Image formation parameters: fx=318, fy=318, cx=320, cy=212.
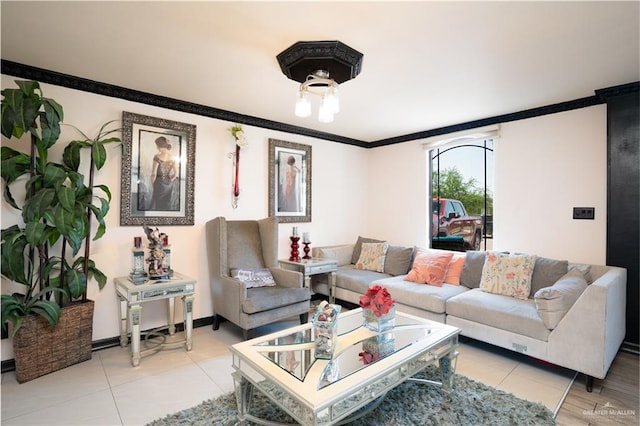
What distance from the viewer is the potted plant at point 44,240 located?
2240 mm

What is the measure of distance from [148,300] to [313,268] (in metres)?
1.78

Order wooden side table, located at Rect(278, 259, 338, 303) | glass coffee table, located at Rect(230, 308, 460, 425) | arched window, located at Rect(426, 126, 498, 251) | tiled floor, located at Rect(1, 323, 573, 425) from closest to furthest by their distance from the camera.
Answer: glass coffee table, located at Rect(230, 308, 460, 425) < tiled floor, located at Rect(1, 323, 573, 425) < wooden side table, located at Rect(278, 259, 338, 303) < arched window, located at Rect(426, 126, 498, 251)

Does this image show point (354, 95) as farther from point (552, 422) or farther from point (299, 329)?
point (552, 422)

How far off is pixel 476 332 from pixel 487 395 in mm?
752

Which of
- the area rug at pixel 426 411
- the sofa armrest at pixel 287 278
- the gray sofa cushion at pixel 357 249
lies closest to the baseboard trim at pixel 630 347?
the area rug at pixel 426 411

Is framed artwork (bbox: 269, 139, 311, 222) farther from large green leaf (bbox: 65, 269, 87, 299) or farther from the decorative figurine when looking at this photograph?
large green leaf (bbox: 65, 269, 87, 299)

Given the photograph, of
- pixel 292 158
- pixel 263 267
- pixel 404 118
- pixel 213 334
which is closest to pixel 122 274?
pixel 213 334

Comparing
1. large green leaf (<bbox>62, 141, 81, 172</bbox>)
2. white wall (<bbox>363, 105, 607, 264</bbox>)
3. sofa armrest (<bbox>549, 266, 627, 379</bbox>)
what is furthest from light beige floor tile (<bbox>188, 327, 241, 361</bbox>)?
white wall (<bbox>363, 105, 607, 264</bbox>)

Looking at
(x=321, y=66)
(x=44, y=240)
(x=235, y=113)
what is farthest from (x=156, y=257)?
(x=321, y=66)

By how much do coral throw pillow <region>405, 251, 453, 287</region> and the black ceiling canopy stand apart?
7.43 ft

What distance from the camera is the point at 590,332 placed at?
7.41 feet

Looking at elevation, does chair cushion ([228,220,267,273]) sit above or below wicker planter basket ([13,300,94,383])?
above

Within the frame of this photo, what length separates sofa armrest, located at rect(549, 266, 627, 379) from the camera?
2.21 meters

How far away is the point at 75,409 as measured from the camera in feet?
6.63
